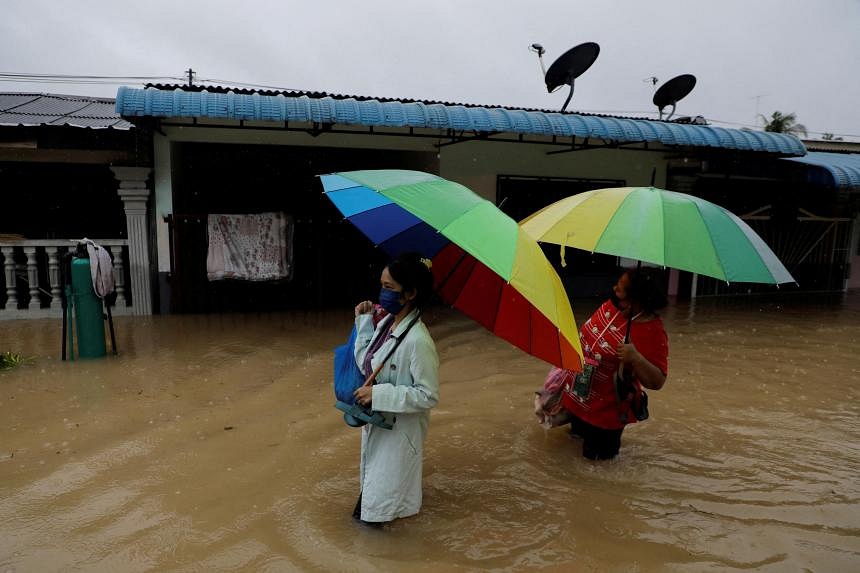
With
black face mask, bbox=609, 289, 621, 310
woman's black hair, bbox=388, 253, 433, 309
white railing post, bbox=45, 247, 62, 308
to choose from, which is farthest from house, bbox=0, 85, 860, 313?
woman's black hair, bbox=388, 253, 433, 309

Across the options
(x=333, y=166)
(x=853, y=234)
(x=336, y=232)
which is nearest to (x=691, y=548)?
(x=336, y=232)

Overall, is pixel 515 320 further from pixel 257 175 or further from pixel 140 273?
pixel 257 175

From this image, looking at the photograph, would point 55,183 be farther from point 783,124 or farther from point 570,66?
point 783,124

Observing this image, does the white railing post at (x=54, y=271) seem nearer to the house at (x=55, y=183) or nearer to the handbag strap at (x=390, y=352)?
the house at (x=55, y=183)

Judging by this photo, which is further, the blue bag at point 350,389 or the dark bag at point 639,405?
the dark bag at point 639,405

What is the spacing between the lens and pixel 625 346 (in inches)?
127

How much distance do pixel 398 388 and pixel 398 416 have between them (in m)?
0.20

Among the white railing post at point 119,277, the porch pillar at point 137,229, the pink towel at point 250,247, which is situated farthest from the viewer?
the pink towel at point 250,247

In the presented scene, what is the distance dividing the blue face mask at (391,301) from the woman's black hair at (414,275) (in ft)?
0.19

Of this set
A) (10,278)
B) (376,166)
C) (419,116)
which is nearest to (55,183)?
(10,278)

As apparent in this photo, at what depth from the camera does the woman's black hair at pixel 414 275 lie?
2668mm

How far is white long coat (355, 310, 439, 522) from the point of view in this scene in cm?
263

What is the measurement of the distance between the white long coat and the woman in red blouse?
123 centimetres

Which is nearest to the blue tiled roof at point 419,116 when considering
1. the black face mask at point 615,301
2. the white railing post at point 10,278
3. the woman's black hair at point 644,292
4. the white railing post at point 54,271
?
the white railing post at point 54,271
